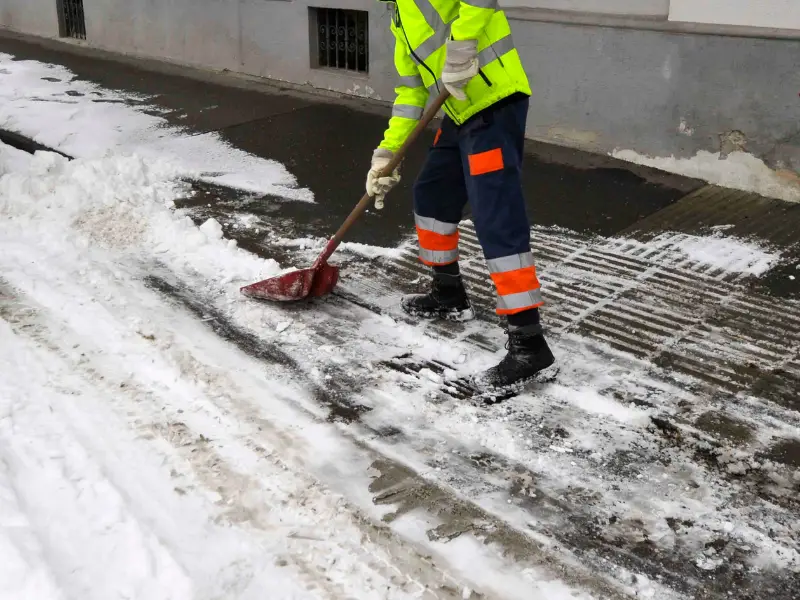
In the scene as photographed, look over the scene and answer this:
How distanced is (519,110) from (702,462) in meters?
1.46

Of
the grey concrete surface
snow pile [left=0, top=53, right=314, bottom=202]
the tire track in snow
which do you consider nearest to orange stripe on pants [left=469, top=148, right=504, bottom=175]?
the tire track in snow

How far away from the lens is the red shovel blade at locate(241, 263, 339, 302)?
3816 mm

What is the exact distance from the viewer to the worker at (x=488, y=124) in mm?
2998

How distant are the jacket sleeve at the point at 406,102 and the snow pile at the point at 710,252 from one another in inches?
63.9

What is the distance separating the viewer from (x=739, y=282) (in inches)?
161

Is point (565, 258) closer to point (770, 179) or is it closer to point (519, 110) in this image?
point (519, 110)

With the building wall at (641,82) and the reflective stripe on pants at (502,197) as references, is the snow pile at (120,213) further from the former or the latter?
the building wall at (641,82)

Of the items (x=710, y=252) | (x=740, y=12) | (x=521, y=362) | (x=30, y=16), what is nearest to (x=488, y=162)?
(x=521, y=362)

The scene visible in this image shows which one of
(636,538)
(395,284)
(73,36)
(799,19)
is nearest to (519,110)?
(395,284)

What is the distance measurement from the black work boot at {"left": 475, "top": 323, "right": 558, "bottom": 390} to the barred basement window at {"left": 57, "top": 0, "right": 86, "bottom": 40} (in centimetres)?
973

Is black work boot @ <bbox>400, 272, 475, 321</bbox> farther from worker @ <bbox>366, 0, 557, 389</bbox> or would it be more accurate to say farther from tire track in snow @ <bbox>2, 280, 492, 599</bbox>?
tire track in snow @ <bbox>2, 280, 492, 599</bbox>

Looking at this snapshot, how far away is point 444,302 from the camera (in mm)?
3779

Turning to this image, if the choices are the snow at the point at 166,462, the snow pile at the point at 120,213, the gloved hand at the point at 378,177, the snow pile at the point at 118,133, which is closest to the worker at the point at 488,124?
the gloved hand at the point at 378,177

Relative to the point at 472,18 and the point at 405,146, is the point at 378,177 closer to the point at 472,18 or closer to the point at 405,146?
the point at 405,146
